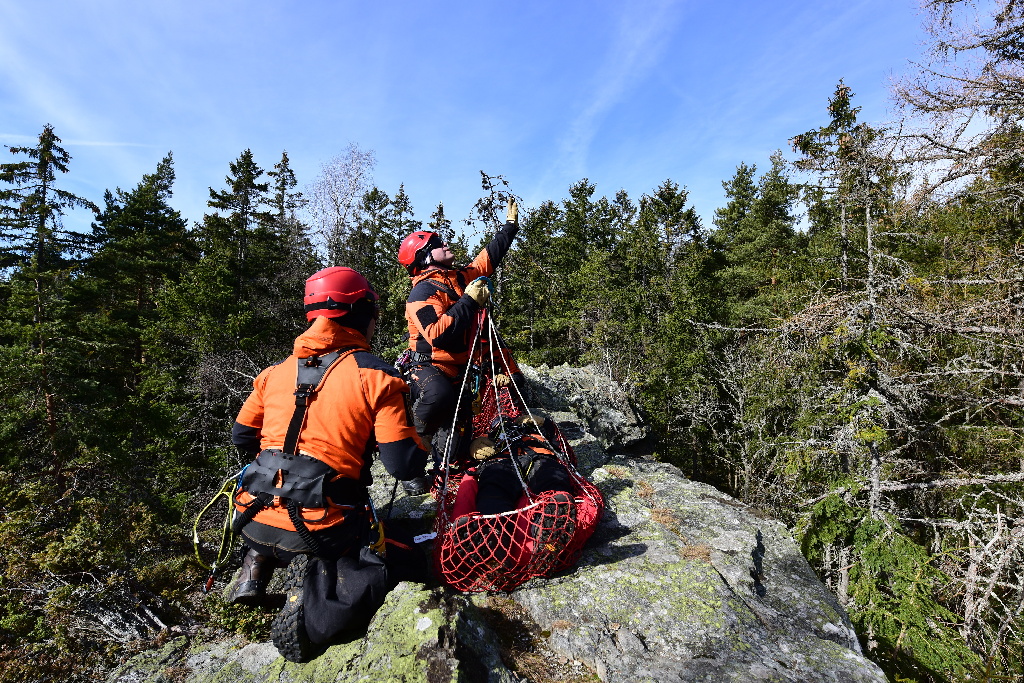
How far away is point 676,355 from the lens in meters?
20.3

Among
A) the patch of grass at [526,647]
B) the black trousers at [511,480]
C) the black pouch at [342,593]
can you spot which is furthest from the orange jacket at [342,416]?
the patch of grass at [526,647]

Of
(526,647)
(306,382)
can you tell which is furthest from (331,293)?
(526,647)

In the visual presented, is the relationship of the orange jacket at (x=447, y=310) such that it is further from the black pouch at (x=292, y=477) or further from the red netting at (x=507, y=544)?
the black pouch at (x=292, y=477)

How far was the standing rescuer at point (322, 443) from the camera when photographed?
2.82 m

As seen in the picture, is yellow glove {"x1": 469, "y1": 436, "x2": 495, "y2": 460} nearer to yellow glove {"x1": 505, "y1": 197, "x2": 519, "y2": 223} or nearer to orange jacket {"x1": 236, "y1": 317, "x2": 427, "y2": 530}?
orange jacket {"x1": 236, "y1": 317, "x2": 427, "y2": 530}

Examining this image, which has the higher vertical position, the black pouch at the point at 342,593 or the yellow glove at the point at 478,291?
the yellow glove at the point at 478,291

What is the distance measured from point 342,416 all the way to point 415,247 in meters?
2.51

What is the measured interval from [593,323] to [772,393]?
7.29 m

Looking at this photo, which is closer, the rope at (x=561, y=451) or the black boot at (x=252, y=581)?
the black boot at (x=252, y=581)

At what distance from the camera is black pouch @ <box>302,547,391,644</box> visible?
8.79ft

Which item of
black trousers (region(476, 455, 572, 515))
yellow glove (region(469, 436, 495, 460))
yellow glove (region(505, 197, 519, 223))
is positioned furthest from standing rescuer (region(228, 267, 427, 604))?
yellow glove (region(505, 197, 519, 223))

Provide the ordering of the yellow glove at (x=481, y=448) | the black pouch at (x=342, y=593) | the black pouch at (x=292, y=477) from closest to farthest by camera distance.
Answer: the black pouch at (x=342, y=593)
the black pouch at (x=292, y=477)
the yellow glove at (x=481, y=448)

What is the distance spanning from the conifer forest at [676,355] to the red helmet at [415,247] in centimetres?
324

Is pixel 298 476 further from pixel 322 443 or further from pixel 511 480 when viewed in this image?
pixel 511 480
